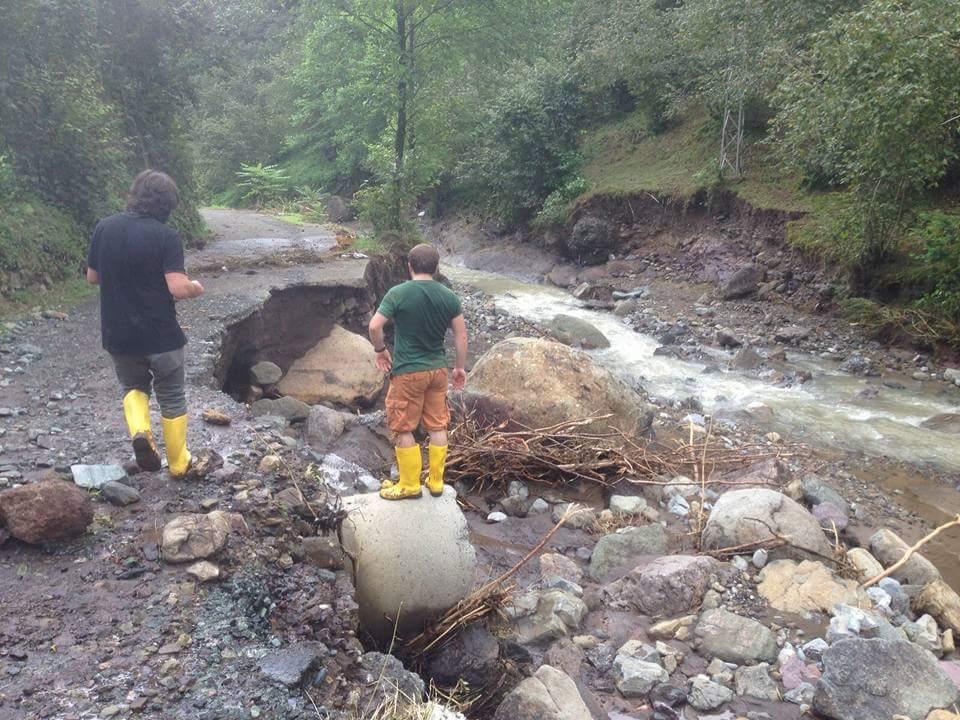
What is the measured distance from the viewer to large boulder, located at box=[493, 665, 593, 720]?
3768 millimetres

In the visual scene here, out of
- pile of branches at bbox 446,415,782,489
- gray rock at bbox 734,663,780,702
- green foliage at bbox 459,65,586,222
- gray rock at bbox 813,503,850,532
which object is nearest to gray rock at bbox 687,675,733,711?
gray rock at bbox 734,663,780,702

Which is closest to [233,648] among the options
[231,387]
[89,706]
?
[89,706]

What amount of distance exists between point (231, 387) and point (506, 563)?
496 centimetres

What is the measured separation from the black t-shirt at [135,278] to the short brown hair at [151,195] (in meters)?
0.05

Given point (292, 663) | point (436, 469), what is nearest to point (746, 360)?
point (436, 469)

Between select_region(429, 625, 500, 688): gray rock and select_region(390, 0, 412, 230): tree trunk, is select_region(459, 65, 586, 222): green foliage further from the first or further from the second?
select_region(429, 625, 500, 688): gray rock

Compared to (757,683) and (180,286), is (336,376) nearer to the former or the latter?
(180,286)

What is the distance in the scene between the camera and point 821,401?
436 inches

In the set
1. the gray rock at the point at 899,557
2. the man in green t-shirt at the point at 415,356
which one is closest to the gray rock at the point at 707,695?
the man in green t-shirt at the point at 415,356

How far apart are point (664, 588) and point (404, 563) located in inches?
84.8

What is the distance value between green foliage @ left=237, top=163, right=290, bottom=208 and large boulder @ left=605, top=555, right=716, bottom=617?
2540 centimetres

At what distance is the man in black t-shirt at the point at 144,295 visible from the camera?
4.28m

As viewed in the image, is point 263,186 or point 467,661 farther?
point 263,186

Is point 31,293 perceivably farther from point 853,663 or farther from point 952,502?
point 952,502
